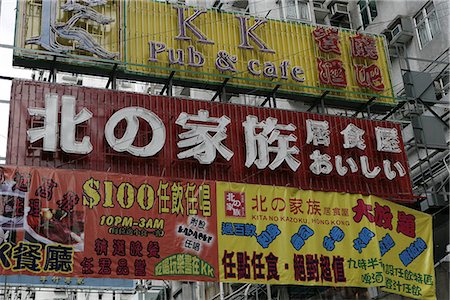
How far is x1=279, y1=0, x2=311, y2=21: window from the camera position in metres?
18.8

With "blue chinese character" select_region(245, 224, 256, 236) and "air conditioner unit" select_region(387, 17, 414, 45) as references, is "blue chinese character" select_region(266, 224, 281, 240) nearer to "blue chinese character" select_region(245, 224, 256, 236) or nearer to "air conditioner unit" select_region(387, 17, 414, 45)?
"blue chinese character" select_region(245, 224, 256, 236)

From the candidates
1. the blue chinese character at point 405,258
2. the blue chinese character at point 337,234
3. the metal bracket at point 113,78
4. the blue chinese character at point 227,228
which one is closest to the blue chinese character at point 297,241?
the blue chinese character at point 337,234

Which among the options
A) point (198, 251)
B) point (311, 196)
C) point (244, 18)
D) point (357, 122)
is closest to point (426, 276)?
point (311, 196)

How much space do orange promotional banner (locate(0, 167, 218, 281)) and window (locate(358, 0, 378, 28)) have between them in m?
9.30

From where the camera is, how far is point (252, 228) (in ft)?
43.6

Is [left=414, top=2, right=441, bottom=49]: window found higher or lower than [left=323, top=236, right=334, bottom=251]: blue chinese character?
higher

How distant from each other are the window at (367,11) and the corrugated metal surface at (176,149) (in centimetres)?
482

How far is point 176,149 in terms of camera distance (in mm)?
13930

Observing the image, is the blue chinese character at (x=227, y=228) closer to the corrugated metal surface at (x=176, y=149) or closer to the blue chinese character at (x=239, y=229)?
the blue chinese character at (x=239, y=229)

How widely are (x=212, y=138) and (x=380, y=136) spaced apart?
430 centimetres

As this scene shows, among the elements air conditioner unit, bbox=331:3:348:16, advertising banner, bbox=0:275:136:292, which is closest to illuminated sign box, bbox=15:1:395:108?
air conditioner unit, bbox=331:3:348:16

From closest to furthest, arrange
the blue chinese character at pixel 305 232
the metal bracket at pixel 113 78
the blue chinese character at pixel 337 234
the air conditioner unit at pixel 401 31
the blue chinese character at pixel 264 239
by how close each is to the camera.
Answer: the blue chinese character at pixel 264 239
the blue chinese character at pixel 305 232
the blue chinese character at pixel 337 234
the metal bracket at pixel 113 78
the air conditioner unit at pixel 401 31

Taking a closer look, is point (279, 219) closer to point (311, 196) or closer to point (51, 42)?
point (311, 196)

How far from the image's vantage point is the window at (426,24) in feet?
56.4
